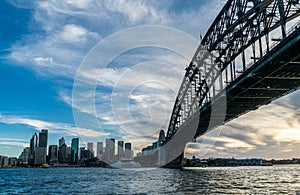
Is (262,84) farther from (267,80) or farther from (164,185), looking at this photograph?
(164,185)

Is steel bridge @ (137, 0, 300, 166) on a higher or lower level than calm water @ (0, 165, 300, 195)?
higher

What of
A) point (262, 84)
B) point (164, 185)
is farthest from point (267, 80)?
point (164, 185)

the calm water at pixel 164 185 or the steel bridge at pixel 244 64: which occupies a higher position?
the steel bridge at pixel 244 64

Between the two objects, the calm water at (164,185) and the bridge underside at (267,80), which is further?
the calm water at (164,185)

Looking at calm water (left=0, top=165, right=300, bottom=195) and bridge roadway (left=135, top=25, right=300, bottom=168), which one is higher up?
bridge roadway (left=135, top=25, right=300, bottom=168)

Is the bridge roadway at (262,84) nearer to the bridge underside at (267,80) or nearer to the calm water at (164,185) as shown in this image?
the bridge underside at (267,80)

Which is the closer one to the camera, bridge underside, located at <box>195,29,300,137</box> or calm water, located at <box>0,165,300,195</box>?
bridge underside, located at <box>195,29,300,137</box>

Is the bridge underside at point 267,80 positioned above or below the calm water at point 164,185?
above

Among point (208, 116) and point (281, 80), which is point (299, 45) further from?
point (208, 116)

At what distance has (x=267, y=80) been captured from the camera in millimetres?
40688

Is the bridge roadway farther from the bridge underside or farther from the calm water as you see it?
the calm water

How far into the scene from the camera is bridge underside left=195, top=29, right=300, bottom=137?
31281 millimetres

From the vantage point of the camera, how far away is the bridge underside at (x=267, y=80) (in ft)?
103

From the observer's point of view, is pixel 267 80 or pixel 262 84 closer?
pixel 267 80
